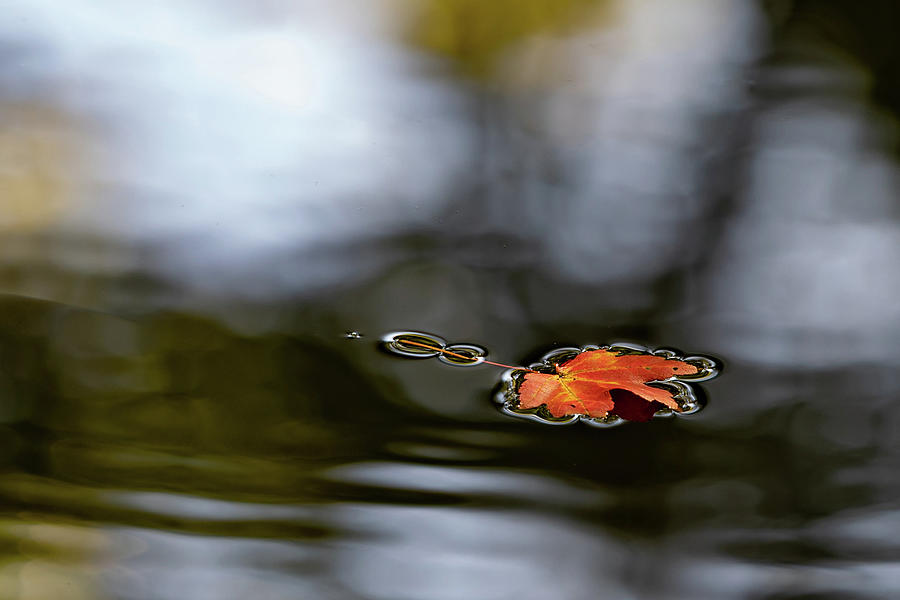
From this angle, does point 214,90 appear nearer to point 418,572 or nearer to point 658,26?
point 658,26

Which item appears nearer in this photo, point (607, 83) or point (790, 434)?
point (790, 434)

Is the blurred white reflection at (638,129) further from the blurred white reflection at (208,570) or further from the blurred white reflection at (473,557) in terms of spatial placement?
the blurred white reflection at (208,570)

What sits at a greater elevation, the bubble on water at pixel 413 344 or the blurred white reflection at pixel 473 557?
the bubble on water at pixel 413 344

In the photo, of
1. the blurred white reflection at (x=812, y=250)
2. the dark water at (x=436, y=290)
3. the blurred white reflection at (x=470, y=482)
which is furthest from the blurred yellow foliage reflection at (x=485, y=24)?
the blurred white reflection at (x=470, y=482)

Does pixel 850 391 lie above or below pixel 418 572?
above

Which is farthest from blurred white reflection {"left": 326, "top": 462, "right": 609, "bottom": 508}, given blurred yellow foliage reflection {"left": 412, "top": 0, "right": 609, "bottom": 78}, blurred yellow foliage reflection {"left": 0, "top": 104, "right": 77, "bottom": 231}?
blurred yellow foliage reflection {"left": 412, "top": 0, "right": 609, "bottom": 78}

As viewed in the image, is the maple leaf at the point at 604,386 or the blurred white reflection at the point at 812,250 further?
the blurred white reflection at the point at 812,250

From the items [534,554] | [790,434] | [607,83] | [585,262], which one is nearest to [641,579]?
[534,554]
